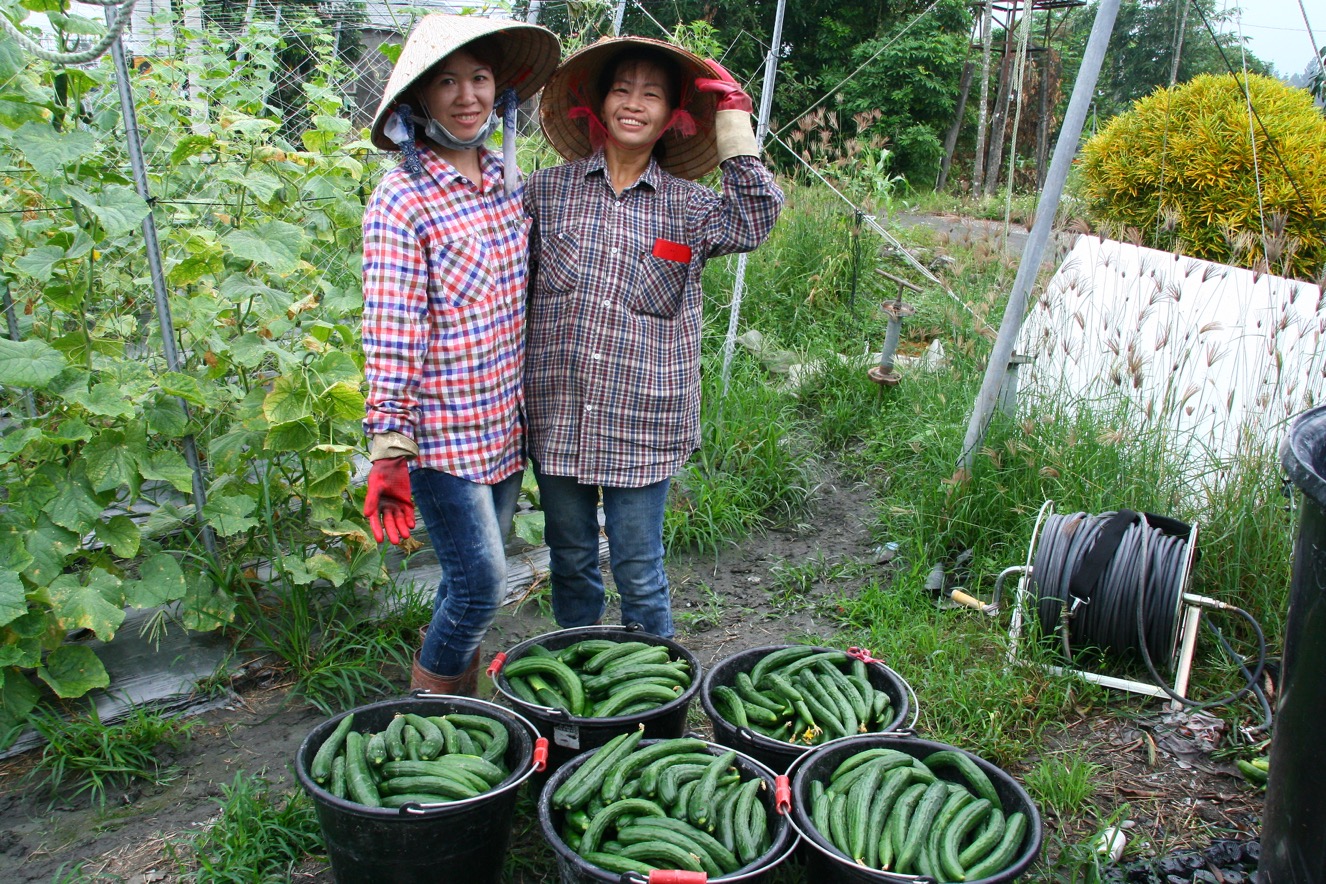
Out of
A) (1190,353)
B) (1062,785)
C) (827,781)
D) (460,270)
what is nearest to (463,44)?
(460,270)

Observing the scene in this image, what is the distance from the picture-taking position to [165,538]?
3.76m

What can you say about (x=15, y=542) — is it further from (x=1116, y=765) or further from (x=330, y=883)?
(x=1116, y=765)

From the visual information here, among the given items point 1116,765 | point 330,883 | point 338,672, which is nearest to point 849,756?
point 1116,765

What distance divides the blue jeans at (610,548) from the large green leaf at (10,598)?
1.50 meters

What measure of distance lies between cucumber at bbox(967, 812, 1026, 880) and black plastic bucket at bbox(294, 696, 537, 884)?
108cm

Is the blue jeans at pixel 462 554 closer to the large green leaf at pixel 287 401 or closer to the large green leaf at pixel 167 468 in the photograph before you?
the large green leaf at pixel 287 401

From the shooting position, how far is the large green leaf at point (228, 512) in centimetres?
329

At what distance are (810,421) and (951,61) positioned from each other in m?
19.8

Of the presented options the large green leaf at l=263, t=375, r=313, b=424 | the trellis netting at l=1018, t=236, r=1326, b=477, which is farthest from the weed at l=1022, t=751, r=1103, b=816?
the large green leaf at l=263, t=375, r=313, b=424

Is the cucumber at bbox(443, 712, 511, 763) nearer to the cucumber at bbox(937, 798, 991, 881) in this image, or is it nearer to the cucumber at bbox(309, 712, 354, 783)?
the cucumber at bbox(309, 712, 354, 783)

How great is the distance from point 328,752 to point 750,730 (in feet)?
3.70

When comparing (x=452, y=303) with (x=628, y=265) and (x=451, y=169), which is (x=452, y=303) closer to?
(x=451, y=169)

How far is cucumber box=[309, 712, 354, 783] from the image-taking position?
8.05 feet

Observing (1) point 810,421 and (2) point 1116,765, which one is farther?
(1) point 810,421
